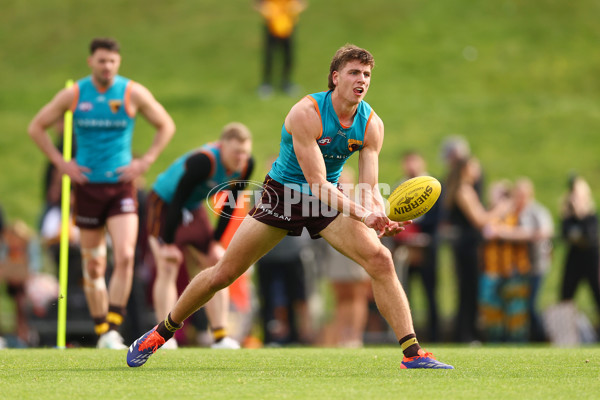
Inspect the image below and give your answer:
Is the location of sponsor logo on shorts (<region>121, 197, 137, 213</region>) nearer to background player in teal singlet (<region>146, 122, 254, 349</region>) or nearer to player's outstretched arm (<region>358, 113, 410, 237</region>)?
background player in teal singlet (<region>146, 122, 254, 349</region>)

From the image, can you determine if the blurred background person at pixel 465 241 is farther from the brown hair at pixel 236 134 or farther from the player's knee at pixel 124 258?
the player's knee at pixel 124 258

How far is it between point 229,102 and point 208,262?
15.5 m

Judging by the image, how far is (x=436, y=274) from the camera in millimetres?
12891

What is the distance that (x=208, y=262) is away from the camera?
9703mm

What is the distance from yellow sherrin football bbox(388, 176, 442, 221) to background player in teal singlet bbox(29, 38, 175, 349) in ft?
11.2

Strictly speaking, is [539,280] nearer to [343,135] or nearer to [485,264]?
[485,264]

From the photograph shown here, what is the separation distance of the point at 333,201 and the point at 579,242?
24.8 feet

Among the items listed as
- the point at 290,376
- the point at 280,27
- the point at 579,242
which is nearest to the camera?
the point at 290,376

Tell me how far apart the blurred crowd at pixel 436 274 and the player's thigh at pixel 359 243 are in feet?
19.0

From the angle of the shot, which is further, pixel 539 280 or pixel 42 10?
pixel 42 10

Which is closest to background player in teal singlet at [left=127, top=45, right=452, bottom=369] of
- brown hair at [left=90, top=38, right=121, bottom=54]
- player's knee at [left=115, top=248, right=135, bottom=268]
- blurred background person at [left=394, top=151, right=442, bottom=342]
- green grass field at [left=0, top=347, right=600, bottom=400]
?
green grass field at [left=0, top=347, right=600, bottom=400]

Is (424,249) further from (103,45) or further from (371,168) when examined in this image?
(371,168)

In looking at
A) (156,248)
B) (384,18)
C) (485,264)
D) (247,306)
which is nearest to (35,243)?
(247,306)

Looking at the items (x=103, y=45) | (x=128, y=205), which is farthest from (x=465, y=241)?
(x=103, y=45)
